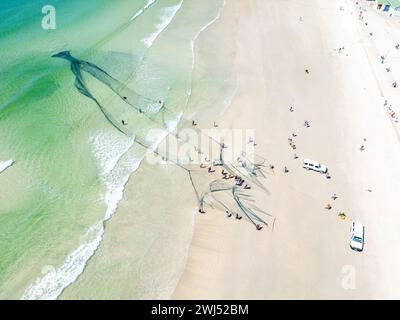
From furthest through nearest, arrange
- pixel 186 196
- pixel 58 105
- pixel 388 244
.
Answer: pixel 58 105, pixel 186 196, pixel 388 244

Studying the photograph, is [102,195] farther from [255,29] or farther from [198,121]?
[255,29]

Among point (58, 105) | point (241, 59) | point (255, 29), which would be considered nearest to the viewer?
point (58, 105)

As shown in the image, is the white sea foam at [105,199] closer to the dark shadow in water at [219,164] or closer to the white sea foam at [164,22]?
the dark shadow in water at [219,164]

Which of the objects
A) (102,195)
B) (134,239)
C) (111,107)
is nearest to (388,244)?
(134,239)

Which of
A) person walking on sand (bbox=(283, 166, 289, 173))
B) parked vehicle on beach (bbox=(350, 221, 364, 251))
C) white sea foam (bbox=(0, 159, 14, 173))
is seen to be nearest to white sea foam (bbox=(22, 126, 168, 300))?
white sea foam (bbox=(0, 159, 14, 173))

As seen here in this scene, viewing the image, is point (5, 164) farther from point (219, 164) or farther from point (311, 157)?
point (311, 157)

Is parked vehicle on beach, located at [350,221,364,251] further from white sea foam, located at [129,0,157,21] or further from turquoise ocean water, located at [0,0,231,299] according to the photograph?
white sea foam, located at [129,0,157,21]

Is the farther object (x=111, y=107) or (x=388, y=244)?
(x=111, y=107)
